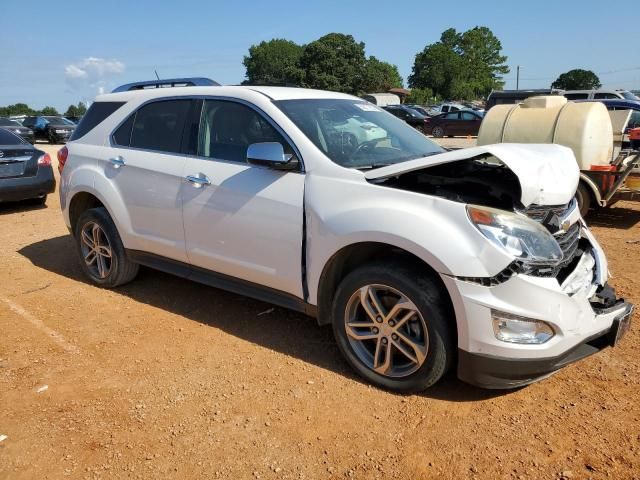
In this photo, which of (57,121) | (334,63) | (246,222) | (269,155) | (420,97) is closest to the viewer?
(269,155)

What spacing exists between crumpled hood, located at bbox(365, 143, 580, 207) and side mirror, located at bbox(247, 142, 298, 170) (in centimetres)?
57

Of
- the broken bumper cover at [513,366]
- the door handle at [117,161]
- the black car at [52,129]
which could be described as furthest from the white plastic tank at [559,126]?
the black car at [52,129]

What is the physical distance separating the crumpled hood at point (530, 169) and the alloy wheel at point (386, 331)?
2.39 ft

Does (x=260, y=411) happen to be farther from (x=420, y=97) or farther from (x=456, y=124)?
(x=420, y=97)

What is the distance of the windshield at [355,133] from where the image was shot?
11.7 ft

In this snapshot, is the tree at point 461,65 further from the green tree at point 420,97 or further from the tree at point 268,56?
the tree at point 268,56

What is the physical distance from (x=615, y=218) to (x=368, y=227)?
6347 millimetres

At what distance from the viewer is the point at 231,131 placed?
154 inches

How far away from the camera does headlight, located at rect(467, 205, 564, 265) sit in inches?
107

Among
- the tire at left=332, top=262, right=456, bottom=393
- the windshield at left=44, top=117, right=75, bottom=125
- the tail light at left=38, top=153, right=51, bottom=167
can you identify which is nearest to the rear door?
the tire at left=332, top=262, right=456, bottom=393

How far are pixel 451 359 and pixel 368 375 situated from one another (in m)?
0.55

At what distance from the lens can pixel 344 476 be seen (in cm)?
250

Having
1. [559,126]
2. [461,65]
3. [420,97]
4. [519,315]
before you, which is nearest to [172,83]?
[519,315]

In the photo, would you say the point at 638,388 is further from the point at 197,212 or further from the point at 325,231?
the point at 197,212
